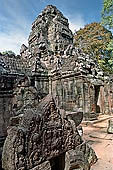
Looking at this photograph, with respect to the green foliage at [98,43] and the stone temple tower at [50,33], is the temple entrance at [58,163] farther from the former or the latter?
the green foliage at [98,43]

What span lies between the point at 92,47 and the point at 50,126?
801 inches

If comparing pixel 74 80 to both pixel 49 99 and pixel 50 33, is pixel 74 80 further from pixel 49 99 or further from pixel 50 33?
pixel 50 33

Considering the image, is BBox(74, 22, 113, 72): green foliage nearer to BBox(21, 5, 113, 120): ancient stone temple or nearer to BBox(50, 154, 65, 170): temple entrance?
BBox(21, 5, 113, 120): ancient stone temple

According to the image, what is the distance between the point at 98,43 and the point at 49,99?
19.6 meters

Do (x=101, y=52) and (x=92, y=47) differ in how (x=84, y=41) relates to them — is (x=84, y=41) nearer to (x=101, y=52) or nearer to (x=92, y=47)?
(x=92, y=47)

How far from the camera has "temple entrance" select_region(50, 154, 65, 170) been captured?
2.70m

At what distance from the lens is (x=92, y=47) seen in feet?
69.1

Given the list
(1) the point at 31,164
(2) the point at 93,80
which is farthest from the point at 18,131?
(2) the point at 93,80

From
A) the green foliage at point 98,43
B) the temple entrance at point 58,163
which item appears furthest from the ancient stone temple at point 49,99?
the green foliage at point 98,43

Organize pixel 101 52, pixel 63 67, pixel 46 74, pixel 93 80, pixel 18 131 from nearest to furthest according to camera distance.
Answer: pixel 18 131, pixel 93 80, pixel 63 67, pixel 46 74, pixel 101 52

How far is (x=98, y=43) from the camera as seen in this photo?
66.3 feet

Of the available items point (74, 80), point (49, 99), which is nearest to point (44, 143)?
point (49, 99)

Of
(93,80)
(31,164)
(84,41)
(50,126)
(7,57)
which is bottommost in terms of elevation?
(31,164)

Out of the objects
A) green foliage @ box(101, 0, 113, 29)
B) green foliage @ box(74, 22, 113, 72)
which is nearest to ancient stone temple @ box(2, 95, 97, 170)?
green foliage @ box(101, 0, 113, 29)
